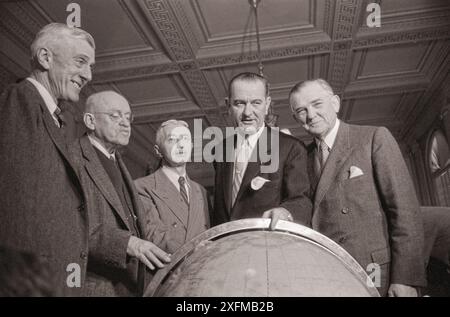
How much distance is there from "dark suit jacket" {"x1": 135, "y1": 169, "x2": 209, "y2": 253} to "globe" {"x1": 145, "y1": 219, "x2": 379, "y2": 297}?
32.2 inches

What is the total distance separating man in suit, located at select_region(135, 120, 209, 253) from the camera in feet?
7.42

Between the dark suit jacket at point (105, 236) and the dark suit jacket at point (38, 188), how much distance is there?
14 centimetres

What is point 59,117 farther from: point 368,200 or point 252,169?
point 368,200

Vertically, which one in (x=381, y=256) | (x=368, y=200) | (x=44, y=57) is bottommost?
(x=381, y=256)

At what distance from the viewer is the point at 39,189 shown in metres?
1.39

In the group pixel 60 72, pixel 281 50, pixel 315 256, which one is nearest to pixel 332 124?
pixel 315 256

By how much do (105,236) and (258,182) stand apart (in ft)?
2.44

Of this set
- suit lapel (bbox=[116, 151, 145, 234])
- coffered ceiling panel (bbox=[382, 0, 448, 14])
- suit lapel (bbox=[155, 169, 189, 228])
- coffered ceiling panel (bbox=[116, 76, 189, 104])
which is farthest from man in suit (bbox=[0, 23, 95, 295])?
coffered ceiling panel (bbox=[116, 76, 189, 104])

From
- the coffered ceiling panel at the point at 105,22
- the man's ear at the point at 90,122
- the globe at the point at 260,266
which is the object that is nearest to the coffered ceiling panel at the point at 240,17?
the coffered ceiling panel at the point at 105,22

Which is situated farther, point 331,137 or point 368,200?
point 331,137

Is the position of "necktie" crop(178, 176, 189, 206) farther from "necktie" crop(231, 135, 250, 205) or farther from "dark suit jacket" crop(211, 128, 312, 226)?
"necktie" crop(231, 135, 250, 205)

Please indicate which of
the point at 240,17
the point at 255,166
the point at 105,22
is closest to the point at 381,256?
Answer: the point at 255,166

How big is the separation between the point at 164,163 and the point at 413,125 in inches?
353

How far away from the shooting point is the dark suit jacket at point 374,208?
1755 millimetres
